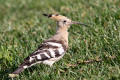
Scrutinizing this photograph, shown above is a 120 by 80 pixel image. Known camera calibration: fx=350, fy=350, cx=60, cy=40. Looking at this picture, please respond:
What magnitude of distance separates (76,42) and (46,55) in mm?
859

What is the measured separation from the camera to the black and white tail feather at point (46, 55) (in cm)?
455

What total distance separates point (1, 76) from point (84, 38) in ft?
4.82

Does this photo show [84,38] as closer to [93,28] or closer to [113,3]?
[93,28]

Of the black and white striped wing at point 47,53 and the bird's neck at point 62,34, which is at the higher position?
the bird's neck at point 62,34

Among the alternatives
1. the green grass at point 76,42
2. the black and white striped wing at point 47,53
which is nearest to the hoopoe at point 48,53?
the black and white striped wing at point 47,53

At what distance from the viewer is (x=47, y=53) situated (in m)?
4.74

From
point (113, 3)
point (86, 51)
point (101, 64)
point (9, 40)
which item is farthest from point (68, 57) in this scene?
point (113, 3)

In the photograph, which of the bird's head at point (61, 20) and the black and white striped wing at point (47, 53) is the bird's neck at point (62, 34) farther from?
the black and white striped wing at point (47, 53)

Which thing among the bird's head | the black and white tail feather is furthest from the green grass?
the bird's head

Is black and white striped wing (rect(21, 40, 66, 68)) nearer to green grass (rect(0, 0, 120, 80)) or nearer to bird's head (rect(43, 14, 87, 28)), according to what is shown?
green grass (rect(0, 0, 120, 80))

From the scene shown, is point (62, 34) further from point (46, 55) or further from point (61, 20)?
point (46, 55)

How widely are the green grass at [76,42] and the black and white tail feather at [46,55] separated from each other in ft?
0.42

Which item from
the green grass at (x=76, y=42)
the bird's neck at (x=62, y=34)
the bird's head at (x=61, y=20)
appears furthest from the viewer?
the bird's head at (x=61, y=20)

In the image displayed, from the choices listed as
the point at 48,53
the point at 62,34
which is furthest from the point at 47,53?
the point at 62,34
